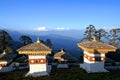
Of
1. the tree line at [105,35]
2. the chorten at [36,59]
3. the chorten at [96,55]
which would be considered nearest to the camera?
the chorten at [36,59]

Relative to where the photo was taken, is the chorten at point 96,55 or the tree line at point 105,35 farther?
the tree line at point 105,35

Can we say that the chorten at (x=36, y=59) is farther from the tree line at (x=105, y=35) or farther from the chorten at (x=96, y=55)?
the tree line at (x=105, y=35)

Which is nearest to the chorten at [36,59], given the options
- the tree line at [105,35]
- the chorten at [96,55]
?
the chorten at [96,55]

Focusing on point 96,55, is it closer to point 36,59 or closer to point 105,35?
point 36,59

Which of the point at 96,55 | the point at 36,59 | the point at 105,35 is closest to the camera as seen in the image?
the point at 36,59

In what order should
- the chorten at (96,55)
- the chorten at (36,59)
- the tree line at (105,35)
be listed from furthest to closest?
the tree line at (105,35) → the chorten at (96,55) → the chorten at (36,59)

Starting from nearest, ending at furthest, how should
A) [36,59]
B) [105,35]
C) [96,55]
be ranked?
1. [36,59]
2. [96,55]
3. [105,35]

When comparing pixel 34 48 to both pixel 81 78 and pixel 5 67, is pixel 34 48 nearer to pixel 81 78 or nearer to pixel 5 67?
pixel 81 78

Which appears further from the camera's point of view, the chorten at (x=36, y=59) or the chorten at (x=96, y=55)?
the chorten at (x=96, y=55)

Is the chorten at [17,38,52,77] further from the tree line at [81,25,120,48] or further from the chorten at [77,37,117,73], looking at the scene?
the tree line at [81,25,120,48]

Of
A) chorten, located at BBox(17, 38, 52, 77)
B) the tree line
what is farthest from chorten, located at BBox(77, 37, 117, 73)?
the tree line

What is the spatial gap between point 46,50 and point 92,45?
5.16 m

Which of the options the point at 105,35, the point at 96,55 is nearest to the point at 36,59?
the point at 96,55

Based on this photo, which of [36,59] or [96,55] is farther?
[96,55]
